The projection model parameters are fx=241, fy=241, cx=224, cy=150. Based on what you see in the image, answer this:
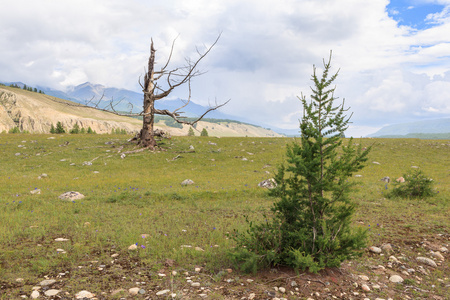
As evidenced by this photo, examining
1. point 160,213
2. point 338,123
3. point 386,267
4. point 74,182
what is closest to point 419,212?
point 386,267

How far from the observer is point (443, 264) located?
5957 millimetres

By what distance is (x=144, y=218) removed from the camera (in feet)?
30.1

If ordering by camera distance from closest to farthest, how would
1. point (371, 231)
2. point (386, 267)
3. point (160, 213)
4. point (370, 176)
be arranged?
point (386, 267) < point (371, 231) < point (160, 213) < point (370, 176)

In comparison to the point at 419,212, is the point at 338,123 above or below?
above

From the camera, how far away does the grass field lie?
5320mm

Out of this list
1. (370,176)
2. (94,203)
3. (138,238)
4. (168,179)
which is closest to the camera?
(138,238)

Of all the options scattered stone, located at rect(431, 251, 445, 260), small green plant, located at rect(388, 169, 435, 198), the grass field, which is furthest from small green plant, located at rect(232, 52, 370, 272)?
small green plant, located at rect(388, 169, 435, 198)

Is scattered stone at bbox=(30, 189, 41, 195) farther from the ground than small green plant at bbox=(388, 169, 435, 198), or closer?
closer

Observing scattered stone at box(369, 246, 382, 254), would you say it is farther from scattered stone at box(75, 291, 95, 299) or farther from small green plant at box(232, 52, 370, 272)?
scattered stone at box(75, 291, 95, 299)

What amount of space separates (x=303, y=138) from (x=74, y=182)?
1503 centimetres

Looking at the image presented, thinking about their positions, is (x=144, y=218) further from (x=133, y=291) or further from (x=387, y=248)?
(x=387, y=248)

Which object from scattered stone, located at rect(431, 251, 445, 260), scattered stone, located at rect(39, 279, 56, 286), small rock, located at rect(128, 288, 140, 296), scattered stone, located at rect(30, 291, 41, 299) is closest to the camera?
scattered stone, located at rect(30, 291, 41, 299)

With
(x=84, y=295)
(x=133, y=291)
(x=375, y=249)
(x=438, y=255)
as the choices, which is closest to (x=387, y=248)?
(x=375, y=249)

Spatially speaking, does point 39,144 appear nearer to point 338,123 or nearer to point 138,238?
point 138,238
